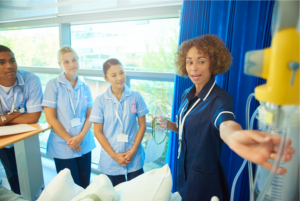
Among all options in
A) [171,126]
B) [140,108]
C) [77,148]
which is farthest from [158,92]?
[77,148]

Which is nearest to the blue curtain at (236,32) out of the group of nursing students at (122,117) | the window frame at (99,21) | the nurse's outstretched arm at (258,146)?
the group of nursing students at (122,117)

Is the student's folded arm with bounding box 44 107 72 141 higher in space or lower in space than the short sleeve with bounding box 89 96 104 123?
lower

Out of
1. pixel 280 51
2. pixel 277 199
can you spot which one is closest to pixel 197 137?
pixel 277 199

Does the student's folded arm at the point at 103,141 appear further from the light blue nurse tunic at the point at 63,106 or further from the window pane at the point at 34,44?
the window pane at the point at 34,44

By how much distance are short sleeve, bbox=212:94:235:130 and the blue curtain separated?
49 centimetres

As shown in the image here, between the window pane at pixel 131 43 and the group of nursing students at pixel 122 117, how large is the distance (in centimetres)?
67

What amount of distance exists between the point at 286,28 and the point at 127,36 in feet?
6.92

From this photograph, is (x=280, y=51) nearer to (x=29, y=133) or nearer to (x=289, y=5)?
(x=289, y=5)

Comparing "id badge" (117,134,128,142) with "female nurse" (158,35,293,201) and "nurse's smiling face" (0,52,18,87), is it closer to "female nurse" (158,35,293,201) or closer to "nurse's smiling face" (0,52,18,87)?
"female nurse" (158,35,293,201)

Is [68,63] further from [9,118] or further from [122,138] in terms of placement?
[122,138]


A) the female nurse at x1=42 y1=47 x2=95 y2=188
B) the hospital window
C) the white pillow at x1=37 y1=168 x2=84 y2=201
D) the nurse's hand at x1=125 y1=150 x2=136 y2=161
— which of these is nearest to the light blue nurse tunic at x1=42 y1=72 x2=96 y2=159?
the female nurse at x1=42 y1=47 x2=95 y2=188

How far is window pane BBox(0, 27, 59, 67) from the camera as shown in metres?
2.79

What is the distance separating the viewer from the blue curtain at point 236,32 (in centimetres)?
128

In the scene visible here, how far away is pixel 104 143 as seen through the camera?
159 cm
